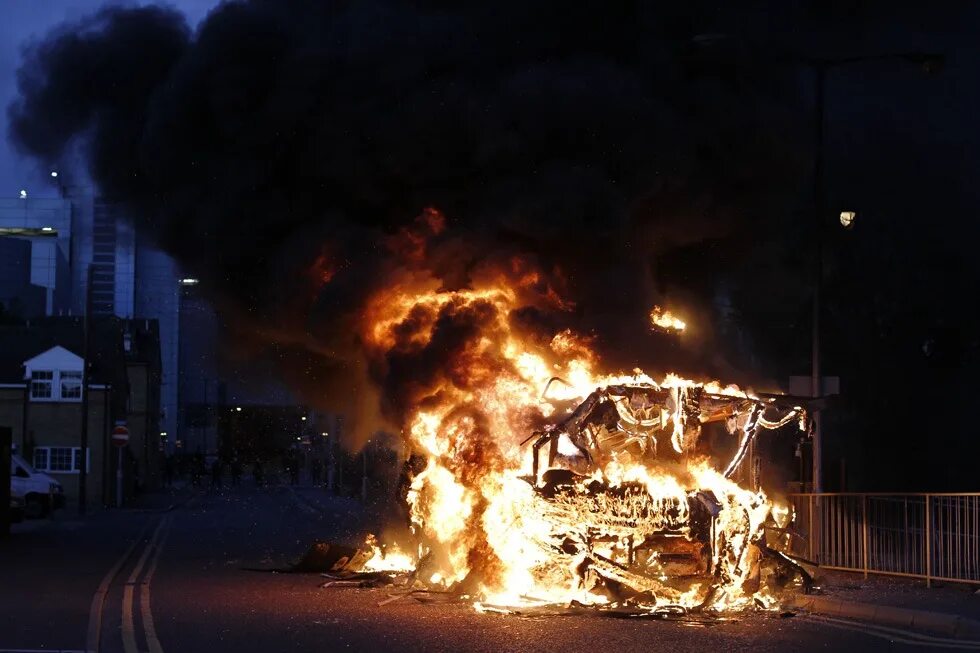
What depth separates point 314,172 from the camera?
20.1 metres

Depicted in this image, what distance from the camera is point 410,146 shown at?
19.0m

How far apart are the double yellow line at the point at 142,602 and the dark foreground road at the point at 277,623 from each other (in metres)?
0.02

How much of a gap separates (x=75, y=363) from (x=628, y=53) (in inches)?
1608

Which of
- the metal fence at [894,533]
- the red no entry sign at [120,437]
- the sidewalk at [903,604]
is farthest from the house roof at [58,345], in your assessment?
the sidewalk at [903,604]

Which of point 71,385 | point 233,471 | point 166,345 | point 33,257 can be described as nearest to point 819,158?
point 71,385

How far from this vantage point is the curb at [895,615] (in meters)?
13.3

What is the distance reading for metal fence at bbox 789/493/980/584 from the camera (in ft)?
55.1

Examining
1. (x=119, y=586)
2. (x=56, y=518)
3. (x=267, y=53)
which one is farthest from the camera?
(x=56, y=518)

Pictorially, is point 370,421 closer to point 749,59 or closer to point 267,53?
point 267,53

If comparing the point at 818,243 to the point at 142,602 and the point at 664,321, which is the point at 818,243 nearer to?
the point at 664,321

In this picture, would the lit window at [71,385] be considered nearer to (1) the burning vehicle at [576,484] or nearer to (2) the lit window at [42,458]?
(2) the lit window at [42,458]

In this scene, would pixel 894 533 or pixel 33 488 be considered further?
pixel 33 488

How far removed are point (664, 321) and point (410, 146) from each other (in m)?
4.32

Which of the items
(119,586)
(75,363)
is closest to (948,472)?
(119,586)
